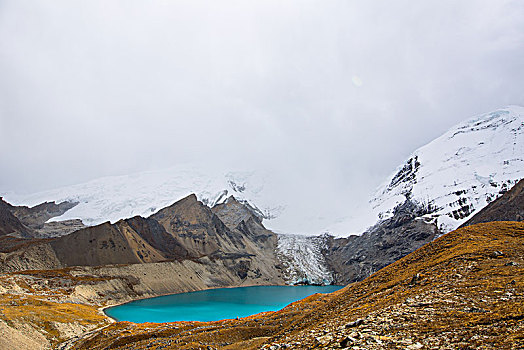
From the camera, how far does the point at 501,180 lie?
191m

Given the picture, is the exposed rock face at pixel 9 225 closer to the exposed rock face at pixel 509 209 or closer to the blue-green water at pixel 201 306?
the blue-green water at pixel 201 306

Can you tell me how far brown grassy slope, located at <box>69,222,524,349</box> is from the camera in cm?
1010

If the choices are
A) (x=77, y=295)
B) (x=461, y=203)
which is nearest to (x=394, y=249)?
(x=461, y=203)

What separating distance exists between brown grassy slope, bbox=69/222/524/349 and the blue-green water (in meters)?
71.4

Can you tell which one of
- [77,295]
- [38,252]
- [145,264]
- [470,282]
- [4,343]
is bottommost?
[470,282]

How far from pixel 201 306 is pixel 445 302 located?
112 meters

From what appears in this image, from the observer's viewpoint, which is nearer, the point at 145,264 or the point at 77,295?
the point at 77,295

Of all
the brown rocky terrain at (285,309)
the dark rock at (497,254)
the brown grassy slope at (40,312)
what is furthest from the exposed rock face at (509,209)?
the brown grassy slope at (40,312)

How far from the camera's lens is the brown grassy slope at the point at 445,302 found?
398 inches

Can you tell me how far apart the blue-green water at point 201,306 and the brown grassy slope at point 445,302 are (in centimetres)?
7135

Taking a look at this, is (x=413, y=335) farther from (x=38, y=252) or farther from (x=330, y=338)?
(x=38, y=252)

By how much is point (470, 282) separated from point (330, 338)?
8230 mm

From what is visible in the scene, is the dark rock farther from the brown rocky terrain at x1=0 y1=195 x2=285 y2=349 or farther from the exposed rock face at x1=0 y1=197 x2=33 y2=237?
the exposed rock face at x1=0 y1=197 x2=33 y2=237

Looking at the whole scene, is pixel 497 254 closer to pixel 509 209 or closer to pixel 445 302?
pixel 445 302
